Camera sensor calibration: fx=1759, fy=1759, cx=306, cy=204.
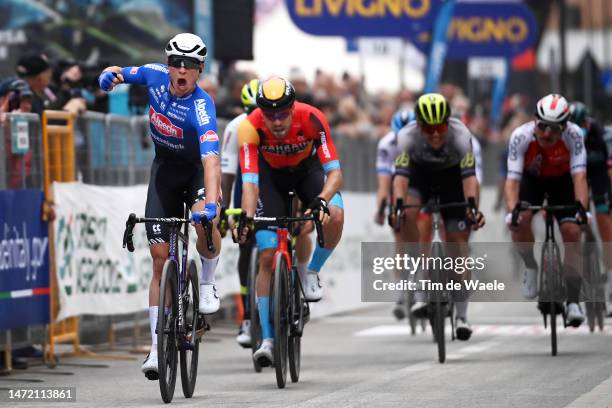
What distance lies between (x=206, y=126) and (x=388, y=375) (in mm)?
2698

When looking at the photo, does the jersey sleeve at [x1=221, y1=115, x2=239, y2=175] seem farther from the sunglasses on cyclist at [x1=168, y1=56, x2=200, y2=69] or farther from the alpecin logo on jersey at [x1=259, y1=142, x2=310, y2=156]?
the sunglasses on cyclist at [x1=168, y1=56, x2=200, y2=69]

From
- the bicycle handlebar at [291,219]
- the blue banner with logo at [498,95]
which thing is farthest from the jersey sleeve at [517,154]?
the blue banner with logo at [498,95]

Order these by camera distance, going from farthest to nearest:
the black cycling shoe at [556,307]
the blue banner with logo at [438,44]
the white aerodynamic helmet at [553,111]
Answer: the blue banner with logo at [438,44] < the black cycling shoe at [556,307] < the white aerodynamic helmet at [553,111]

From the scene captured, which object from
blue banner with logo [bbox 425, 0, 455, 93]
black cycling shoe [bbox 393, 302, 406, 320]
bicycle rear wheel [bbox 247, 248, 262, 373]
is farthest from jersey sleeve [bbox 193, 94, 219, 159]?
blue banner with logo [bbox 425, 0, 455, 93]

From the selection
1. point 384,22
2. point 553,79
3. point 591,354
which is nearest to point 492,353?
point 591,354

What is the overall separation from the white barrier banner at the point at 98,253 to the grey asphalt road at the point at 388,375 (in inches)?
23.6

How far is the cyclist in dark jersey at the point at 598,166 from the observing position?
16859 mm

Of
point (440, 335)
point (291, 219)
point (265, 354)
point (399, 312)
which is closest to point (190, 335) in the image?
point (265, 354)

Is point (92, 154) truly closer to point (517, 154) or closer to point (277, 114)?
point (277, 114)

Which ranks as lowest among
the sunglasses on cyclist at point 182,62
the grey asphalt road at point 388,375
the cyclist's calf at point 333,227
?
the grey asphalt road at point 388,375

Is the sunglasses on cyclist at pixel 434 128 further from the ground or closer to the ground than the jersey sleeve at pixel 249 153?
further from the ground

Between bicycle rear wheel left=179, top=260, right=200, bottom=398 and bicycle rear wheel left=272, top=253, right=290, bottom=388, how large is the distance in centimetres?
54

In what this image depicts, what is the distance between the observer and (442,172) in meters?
15.2

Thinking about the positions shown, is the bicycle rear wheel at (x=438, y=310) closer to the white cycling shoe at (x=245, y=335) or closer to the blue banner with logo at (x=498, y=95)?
the white cycling shoe at (x=245, y=335)
